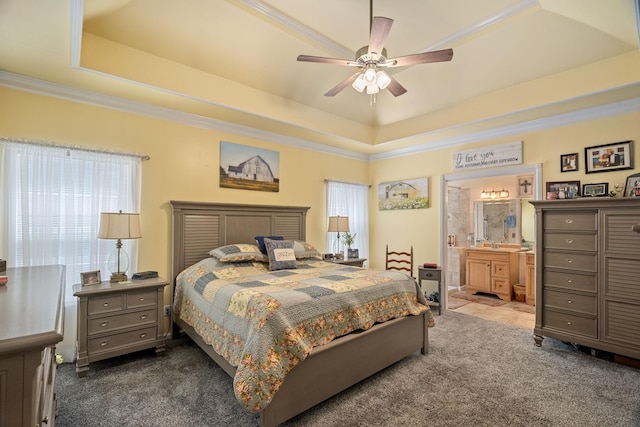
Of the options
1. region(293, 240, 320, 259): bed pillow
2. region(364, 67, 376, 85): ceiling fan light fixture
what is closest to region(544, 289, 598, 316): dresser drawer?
region(293, 240, 320, 259): bed pillow

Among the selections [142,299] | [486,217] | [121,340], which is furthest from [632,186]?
[121,340]

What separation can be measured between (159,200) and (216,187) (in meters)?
0.71

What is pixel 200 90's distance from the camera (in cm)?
338

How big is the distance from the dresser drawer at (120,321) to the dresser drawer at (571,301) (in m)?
4.20

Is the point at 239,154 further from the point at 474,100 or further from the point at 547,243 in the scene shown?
the point at 547,243

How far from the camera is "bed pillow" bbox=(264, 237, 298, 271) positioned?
354cm

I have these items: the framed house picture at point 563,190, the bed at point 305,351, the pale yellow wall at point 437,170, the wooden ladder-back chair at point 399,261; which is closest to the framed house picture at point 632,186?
the pale yellow wall at point 437,170

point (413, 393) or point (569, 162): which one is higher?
point (569, 162)

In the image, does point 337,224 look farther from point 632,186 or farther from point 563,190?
point 632,186

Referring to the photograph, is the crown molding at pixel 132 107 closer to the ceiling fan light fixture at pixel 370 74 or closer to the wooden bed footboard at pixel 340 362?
the ceiling fan light fixture at pixel 370 74

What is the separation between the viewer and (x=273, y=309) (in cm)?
201

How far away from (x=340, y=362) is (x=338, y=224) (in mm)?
2716

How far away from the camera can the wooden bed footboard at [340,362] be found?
201cm

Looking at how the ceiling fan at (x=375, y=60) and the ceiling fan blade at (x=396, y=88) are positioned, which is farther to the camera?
the ceiling fan blade at (x=396, y=88)
